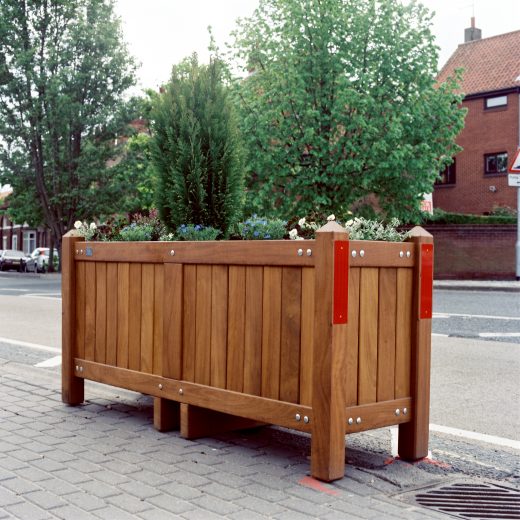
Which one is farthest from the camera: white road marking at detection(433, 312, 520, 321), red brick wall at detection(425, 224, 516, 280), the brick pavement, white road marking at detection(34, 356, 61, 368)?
red brick wall at detection(425, 224, 516, 280)

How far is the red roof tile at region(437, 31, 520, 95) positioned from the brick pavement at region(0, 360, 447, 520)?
31.7 metres

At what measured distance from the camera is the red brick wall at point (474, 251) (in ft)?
85.0

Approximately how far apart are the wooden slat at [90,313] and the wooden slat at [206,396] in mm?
105

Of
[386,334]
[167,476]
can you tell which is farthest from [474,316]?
[167,476]

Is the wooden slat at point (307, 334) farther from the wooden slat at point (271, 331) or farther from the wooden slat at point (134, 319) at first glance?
the wooden slat at point (134, 319)

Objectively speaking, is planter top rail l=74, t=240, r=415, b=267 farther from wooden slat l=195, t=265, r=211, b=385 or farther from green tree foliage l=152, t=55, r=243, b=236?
green tree foliage l=152, t=55, r=243, b=236

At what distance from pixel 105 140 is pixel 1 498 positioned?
109 ft

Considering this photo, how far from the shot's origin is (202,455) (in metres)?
4.30

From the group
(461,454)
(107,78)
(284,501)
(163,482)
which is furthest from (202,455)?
(107,78)

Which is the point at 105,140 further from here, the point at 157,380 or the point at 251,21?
the point at 157,380

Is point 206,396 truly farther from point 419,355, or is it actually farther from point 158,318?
point 419,355

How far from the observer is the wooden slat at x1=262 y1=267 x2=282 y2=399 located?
412cm

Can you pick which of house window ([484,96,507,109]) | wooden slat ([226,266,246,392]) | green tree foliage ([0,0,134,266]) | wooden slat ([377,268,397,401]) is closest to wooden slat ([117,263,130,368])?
wooden slat ([226,266,246,392])

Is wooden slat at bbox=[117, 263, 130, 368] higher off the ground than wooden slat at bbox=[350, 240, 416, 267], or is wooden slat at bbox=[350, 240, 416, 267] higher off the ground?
wooden slat at bbox=[350, 240, 416, 267]
